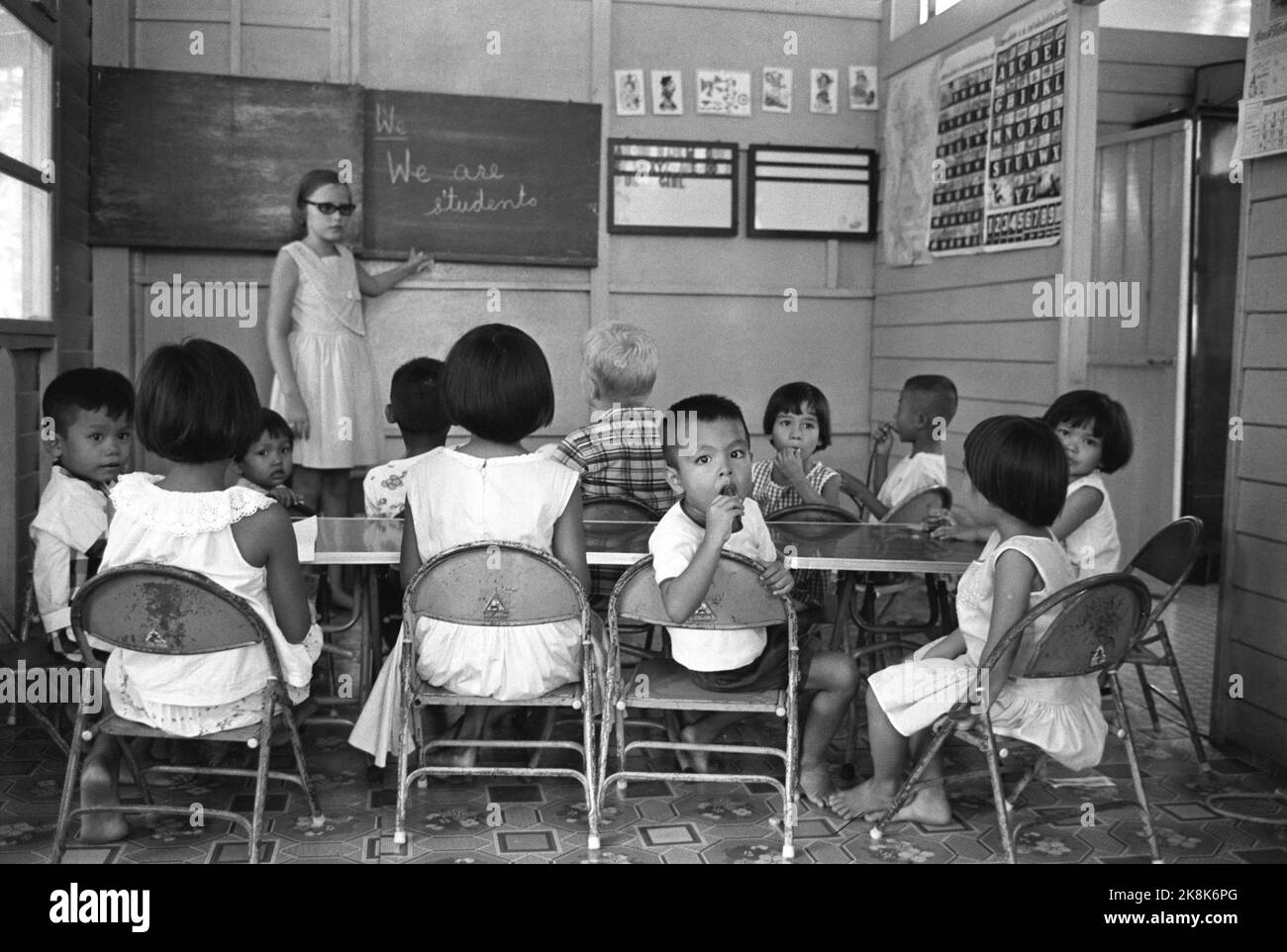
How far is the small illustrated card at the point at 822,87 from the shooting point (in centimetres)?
629

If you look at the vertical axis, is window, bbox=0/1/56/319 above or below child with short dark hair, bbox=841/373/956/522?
above

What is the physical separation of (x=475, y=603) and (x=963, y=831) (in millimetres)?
1230

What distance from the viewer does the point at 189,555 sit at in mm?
2541

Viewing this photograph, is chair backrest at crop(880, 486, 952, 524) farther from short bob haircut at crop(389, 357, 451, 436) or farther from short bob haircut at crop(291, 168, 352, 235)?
short bob haircut at crop(291, 168, 352, 235)

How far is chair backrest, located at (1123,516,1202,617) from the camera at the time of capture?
3145mm

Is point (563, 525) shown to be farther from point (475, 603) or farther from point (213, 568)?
point (213, 568)

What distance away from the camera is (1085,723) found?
2.73 meters

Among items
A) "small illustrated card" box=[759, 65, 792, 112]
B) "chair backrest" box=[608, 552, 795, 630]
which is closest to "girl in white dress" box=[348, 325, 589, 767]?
"chair backrest" box=[608, 552, 795, 630]

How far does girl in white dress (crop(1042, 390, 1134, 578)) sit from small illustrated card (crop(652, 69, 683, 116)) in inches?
130

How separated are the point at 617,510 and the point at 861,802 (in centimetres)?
102

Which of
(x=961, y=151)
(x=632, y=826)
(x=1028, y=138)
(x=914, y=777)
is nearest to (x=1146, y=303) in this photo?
(x=961, y=151)

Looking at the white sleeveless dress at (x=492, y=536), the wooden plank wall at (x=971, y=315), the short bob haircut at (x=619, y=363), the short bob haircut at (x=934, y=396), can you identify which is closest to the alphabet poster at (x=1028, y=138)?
the wooden plank wall at (x=971, y=315)

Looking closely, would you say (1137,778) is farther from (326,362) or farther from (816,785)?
(326,362)
